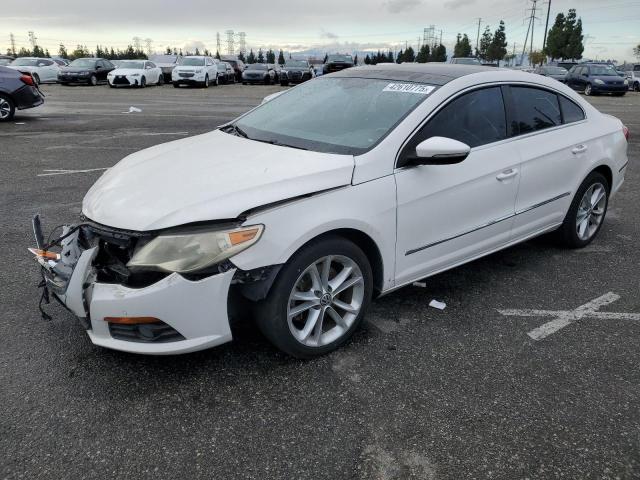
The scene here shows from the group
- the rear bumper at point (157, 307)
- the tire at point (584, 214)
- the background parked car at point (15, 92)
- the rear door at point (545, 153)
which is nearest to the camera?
the rear bumper at point (157, 307)

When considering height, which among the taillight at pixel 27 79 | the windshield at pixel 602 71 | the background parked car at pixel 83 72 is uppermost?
the taillight at pixel 27 79

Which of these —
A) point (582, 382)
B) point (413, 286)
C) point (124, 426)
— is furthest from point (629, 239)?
point (124, 426)

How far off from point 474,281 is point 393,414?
72.7 inches

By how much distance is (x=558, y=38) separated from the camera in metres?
84.2

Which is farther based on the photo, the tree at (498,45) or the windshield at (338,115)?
the tree at (498,45)

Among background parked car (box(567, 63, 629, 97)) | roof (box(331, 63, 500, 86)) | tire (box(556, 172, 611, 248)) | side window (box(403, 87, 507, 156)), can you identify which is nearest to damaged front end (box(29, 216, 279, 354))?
side window (box(403, 87, 507, 156))

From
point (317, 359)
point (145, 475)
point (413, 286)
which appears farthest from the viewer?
point (413, 286)

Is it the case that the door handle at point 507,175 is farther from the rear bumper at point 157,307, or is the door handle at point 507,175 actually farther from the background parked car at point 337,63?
the background parked car at point 337,63

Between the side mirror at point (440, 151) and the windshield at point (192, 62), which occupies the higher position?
the side mirror at point (440, 151)

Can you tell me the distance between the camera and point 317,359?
3.10 m

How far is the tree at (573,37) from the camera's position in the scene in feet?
273

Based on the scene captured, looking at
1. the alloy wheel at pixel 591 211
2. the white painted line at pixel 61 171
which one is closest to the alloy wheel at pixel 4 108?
the white painted line at pixel 61 171

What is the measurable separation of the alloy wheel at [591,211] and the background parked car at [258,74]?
97.4 feet

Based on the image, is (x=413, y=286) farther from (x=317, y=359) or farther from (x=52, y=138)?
(x=52, y=138)
